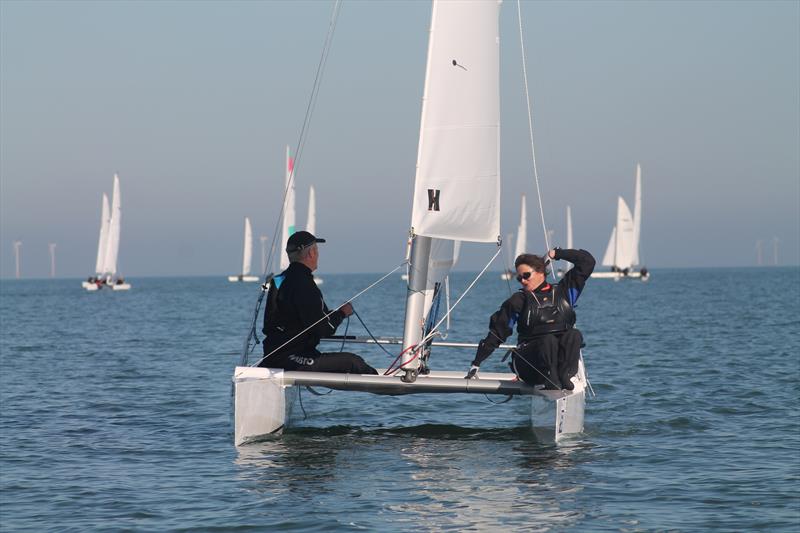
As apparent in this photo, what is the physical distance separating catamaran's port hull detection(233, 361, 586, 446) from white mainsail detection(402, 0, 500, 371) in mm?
676

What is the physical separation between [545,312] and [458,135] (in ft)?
6.38

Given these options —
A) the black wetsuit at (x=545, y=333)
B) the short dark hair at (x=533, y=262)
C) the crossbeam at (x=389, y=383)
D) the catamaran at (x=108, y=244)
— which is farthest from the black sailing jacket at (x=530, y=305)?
the catamaran at (x=108, y=244)

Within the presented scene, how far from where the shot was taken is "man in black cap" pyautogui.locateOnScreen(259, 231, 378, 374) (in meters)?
9.72

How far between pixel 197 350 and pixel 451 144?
15644 millimetres

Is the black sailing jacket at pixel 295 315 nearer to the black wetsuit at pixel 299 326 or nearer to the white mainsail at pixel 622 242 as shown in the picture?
the black wetsuit at pixel 299 326

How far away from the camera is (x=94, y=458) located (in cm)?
989

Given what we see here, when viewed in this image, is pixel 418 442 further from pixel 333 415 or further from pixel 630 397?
pixel 630 397

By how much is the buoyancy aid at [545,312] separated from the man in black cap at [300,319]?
158 cm

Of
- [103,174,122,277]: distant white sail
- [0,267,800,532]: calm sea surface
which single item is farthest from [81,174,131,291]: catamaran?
[0,267,800,532]: calm sea surface

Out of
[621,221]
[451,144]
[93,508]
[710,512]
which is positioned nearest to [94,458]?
[93,508]

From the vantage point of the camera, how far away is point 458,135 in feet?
34.1

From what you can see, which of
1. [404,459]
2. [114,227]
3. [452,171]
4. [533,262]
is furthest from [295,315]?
[114,227]

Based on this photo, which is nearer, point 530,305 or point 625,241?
point 530,305

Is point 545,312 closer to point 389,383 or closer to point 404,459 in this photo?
point 389,383
